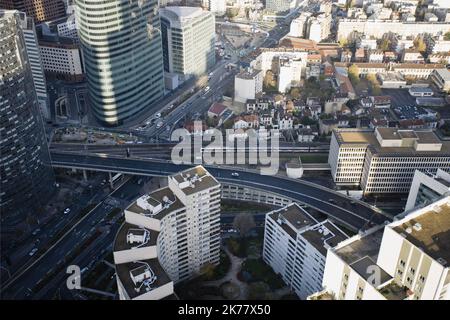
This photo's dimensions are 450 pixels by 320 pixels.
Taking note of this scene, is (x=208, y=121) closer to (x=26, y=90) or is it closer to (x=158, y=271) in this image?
(x=26, y=90)

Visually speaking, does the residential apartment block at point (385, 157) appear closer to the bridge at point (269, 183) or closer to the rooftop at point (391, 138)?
the rooftop at point (391, 138)

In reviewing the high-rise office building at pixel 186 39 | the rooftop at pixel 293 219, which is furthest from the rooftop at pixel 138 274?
the high-rise office building at pixel 186 39

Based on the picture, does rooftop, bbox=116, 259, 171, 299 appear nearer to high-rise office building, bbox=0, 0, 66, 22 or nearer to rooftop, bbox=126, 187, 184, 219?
rooftop, bbox=126, 187, 184, 219

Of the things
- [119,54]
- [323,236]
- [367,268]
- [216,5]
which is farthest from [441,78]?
[367,268]

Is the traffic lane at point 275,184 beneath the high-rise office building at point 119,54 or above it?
beneath

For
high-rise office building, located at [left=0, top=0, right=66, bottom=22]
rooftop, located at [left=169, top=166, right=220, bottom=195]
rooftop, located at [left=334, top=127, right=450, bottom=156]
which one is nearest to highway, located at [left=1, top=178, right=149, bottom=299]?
rooftop, located at [left=169, top=166, right=220, bottom=195]

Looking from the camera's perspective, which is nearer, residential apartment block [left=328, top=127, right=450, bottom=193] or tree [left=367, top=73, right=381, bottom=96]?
residential apartment block [left=328, top=127, right=450, bottom=193]
